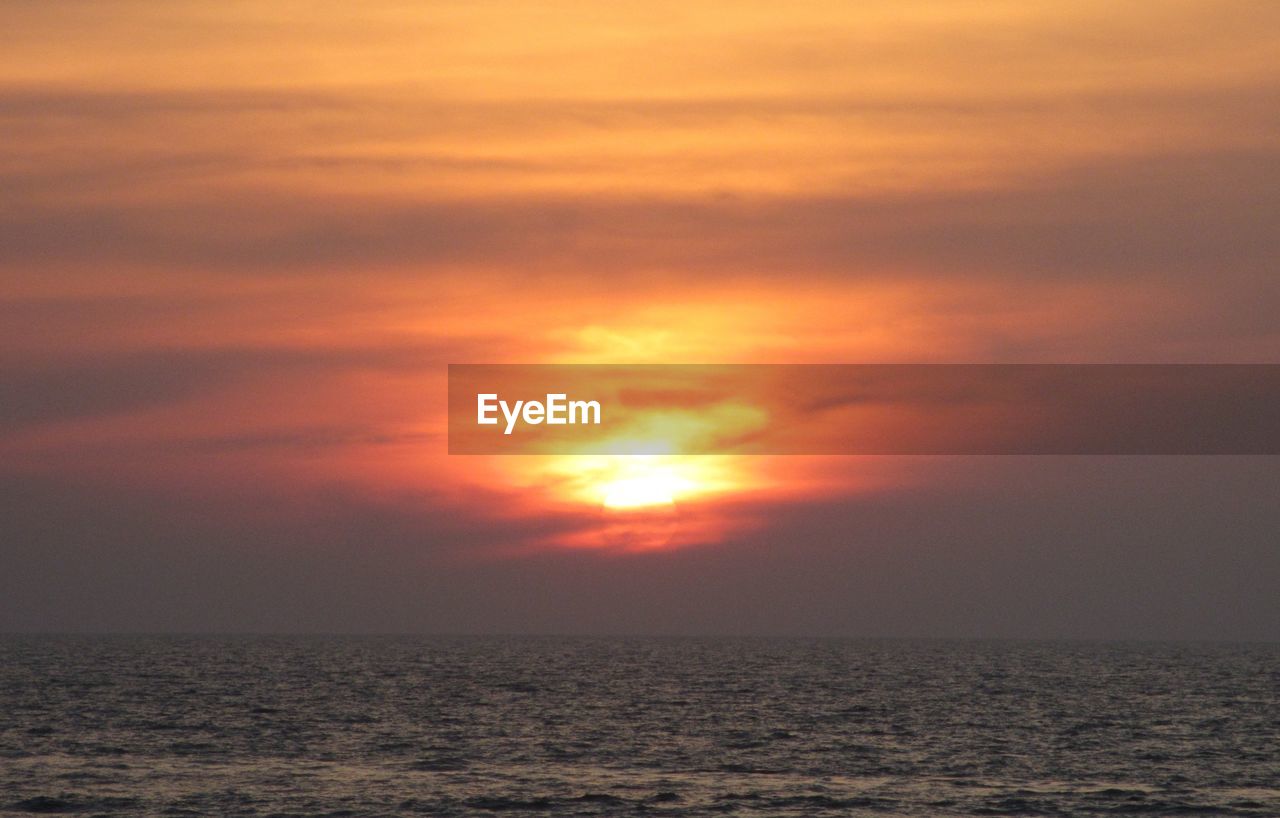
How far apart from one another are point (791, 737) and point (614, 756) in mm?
13890

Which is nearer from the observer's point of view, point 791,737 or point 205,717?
point 791,737

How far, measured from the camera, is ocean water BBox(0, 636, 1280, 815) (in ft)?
192

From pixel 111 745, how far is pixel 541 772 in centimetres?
2401

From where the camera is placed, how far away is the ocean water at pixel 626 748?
5844 cm

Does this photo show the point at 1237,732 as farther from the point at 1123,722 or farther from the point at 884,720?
the point at 884,720

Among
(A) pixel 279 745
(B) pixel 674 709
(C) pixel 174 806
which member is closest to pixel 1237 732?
(B) pixel 674 709

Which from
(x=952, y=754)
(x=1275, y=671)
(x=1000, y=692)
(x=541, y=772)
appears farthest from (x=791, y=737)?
(x=1275, y=671)

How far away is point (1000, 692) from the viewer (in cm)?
12750

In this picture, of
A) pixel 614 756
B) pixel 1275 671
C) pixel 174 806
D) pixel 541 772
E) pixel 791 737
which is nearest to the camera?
pixel 174 806

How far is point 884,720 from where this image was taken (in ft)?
309

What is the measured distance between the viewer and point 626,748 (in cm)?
7656

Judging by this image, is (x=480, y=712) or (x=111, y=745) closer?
(x=111, y=745)

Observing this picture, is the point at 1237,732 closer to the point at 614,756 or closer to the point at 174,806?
the point at 614,756

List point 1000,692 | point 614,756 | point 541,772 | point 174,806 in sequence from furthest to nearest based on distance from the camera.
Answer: point 1000,692, point 614,756, point 541,772, point 174,806
